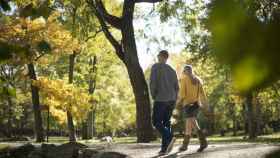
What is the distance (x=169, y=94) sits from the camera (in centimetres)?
911

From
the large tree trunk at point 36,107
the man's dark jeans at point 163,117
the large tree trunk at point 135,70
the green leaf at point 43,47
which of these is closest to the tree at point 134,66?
the large tree trunk at point 135,70

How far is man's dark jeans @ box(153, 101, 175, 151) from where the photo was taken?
9.13 meters

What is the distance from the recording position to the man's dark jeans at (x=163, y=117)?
913cm

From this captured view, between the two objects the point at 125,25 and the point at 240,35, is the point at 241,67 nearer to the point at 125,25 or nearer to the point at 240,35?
the point at 240,35

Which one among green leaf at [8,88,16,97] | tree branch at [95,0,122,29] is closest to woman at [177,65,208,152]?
green leaf at [8,88,16,97]

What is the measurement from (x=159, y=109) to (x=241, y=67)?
8641 millimetres

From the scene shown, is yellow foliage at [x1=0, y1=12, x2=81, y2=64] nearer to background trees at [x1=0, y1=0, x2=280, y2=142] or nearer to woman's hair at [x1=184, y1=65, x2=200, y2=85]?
background trees at [x1=0, y1=0, x2=280, y2=142]

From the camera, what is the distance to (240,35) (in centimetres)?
49

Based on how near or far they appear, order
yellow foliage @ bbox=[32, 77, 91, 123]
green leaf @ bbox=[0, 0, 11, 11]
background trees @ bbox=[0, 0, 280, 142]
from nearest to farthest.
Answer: background trees @ bbox=[0, 0, 280, 142] < green leaf @ bbox=[0, 0, 11, 11] < yellow foliage @ bbox=[32, 77, 91, 123]

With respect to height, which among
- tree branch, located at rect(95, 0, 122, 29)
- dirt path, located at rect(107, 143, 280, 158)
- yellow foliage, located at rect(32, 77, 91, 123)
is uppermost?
tree branch, located at rect(95, 0, 122, 29)

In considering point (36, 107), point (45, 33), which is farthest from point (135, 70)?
point (36, 107)

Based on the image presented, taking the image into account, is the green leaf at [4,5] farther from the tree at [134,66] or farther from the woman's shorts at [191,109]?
the tree at [134,66]

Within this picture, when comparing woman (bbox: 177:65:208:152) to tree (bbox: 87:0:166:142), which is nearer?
woman (bbox: 177:65:208:152)

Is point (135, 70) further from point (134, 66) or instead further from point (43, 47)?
point (43, 47)
